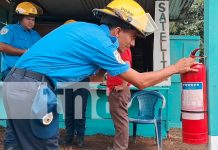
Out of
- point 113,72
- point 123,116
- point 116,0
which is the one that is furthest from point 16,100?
point 123,116

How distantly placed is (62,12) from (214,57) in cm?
581

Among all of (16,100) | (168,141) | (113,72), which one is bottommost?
(168,141)

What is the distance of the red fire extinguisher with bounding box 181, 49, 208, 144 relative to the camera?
10.0ft

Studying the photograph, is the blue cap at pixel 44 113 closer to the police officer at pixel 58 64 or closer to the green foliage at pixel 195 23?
the police officer at pixel 58 64

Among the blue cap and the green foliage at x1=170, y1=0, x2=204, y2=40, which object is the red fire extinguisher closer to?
the blue cap

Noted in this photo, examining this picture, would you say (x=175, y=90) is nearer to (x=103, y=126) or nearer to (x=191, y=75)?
(x=103, y=126)

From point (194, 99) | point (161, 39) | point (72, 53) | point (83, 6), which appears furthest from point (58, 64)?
point (83, 6)

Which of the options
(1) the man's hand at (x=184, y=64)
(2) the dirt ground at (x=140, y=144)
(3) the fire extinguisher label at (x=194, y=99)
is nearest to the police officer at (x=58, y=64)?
(1) the man's hand at (x=184, y=64)

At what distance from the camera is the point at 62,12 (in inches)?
336

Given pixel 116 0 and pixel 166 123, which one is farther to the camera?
pixel 166 123

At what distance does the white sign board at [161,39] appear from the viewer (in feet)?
23.9

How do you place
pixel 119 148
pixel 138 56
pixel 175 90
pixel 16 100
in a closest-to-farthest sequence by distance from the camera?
1. pixel 16 100
2. pixel 119 148
3. pixel 175 90
4. pixel 138 56

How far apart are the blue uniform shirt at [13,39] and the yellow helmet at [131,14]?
2716 mm

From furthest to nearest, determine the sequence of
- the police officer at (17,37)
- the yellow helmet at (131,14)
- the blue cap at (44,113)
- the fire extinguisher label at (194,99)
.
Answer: the police officer at (17,37), the fire extinguisher label at (194,99), the yellow helmet at (131,14), the blue cap at (44,113)
